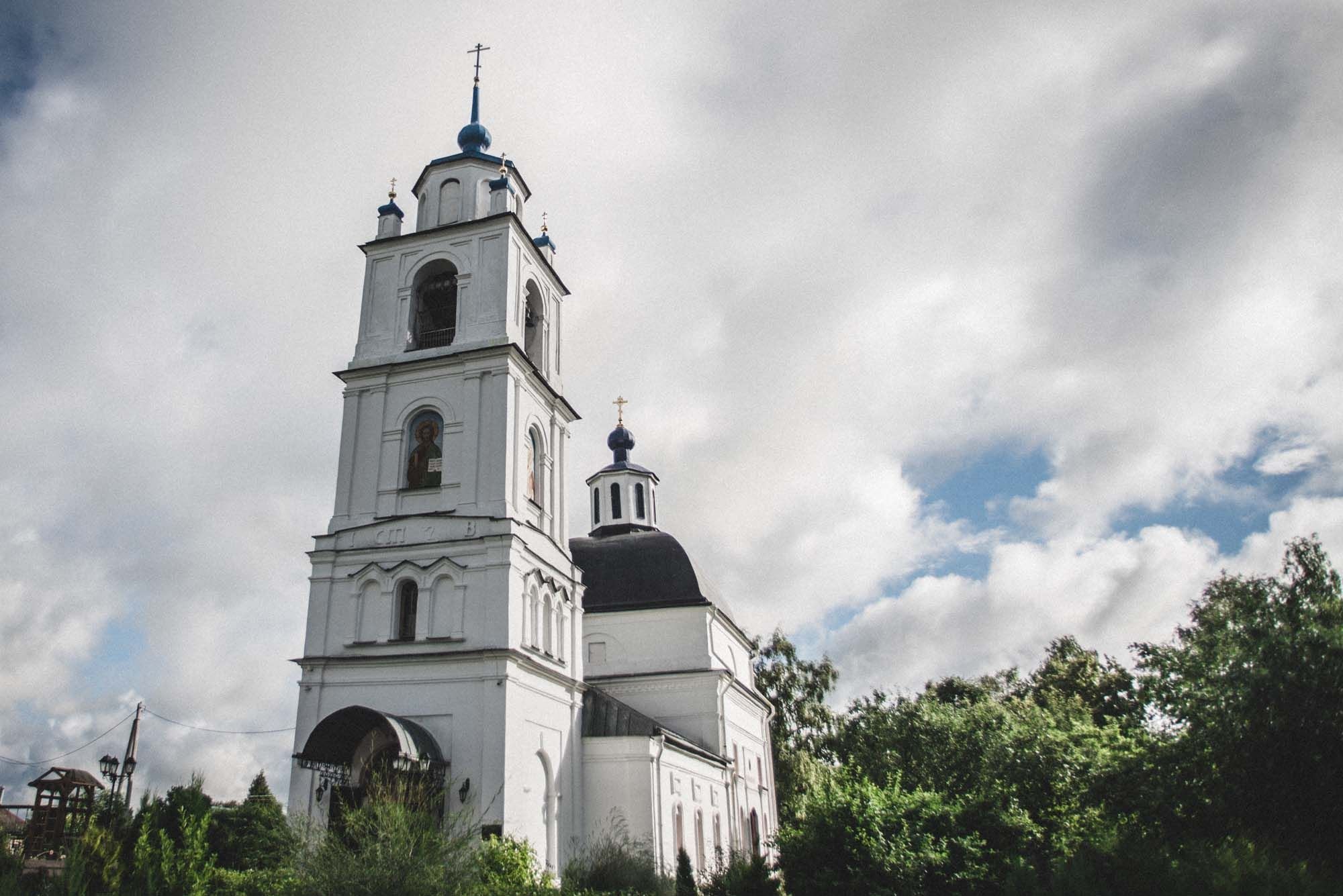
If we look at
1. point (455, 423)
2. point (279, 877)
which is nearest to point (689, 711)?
point (455, 423)

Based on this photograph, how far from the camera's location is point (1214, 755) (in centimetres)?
1295

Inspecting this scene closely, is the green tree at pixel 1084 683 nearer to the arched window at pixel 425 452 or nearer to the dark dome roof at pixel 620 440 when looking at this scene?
the dark dome roof at pixel 620 440

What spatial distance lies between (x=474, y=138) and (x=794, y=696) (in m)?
28.2

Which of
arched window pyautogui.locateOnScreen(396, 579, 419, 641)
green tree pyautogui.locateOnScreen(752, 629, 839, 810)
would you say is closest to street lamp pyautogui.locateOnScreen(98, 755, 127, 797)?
arched window pyautogui.locateOnScreen(396, 579, 419, 641)

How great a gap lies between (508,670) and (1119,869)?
1179 centimetres

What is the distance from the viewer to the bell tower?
18156 millimetres

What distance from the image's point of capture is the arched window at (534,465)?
73.9 feet

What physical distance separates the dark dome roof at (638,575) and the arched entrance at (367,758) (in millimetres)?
11787

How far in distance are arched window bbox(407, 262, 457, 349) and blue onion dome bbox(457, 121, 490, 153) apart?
4.18m

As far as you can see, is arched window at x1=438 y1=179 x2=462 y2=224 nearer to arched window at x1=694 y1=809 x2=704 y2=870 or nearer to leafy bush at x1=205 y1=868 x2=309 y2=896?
leafy bush at x1=205 y1=868 x2=309 y2=896

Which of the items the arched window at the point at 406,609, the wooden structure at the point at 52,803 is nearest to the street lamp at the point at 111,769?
the wooden structure at the point at 52,803

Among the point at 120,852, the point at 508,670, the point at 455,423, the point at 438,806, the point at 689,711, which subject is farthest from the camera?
the point at 689,711

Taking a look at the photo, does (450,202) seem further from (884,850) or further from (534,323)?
(884,850)

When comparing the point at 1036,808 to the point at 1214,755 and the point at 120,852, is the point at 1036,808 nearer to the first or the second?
the point at 1214,755
